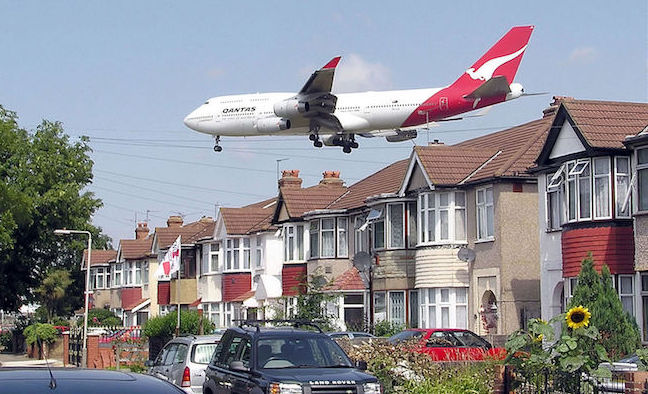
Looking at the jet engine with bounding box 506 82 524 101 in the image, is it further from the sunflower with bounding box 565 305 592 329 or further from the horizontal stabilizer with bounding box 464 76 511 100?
the sunflower with bounding box 565 305 592 329

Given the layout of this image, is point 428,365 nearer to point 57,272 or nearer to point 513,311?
point 513,311

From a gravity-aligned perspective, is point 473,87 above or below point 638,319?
above

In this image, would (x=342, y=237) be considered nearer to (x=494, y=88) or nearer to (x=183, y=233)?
(x=494, y=88)

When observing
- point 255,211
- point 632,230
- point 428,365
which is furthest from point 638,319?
point 255,211

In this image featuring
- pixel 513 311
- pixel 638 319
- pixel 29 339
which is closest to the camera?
pixel 638 319

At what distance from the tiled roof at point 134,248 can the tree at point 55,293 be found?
4.44 meters

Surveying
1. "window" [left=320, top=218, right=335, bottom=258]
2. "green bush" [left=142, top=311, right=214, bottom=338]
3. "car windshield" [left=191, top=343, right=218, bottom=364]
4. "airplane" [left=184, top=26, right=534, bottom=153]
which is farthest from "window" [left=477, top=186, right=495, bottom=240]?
"car windshield" [left=191, top=343, right=218, bottom=364]

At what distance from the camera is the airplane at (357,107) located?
129 ft

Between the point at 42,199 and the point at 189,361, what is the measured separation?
37.9 meters

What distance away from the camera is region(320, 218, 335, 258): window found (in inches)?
1866

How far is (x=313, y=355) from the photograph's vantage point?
1589cm

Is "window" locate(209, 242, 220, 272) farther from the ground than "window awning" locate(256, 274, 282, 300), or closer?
farther from the ground

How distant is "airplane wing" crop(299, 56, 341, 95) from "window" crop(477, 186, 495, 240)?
7.25 m

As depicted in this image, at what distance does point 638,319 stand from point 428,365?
12100mm
